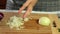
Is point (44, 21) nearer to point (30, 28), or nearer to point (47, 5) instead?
point (30, 28)

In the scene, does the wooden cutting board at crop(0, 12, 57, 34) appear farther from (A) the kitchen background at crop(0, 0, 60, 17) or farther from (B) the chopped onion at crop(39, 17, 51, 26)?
(A) the kitchen background at crop(0, 0, 60, 17)

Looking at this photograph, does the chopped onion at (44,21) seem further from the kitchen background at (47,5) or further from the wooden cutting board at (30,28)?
the kitchen background at (47,5)

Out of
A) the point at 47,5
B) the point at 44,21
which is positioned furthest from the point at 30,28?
the point at 47,5

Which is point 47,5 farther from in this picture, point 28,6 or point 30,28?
point 30,28

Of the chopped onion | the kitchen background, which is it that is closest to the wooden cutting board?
the chopped onion

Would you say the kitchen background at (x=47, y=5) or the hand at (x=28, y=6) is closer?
the hand at (x=28, y=6)

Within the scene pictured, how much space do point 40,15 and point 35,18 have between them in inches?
2.1

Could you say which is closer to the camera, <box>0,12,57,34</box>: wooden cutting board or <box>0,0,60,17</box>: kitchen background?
<box>0,12,57,34</box>: wooden cutting board

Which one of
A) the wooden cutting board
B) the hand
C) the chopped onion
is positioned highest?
the hand

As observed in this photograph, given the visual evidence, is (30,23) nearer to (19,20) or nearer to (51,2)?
(19,20)

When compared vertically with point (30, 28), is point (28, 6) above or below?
above

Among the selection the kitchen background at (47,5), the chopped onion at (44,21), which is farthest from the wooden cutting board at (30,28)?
the kitchen background at (47,5)

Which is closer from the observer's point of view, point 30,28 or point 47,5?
point 30,28

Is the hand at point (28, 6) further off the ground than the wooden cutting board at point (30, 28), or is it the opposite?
the hand at point (28, 6)
